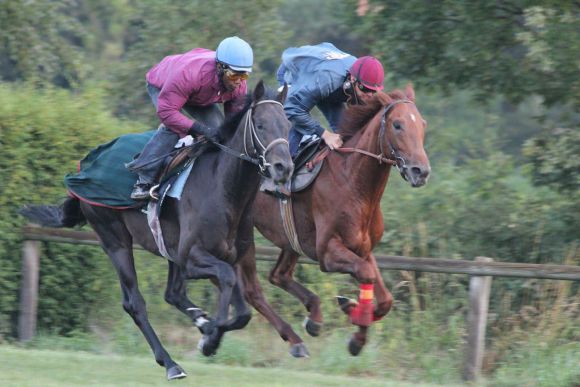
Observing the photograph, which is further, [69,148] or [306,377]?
[69,148]

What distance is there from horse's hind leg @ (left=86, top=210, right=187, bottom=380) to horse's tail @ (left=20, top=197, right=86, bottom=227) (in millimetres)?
283

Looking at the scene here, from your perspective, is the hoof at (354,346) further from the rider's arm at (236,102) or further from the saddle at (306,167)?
the rider's arm at (236,102)

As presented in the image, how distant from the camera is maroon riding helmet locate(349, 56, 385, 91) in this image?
8086mm

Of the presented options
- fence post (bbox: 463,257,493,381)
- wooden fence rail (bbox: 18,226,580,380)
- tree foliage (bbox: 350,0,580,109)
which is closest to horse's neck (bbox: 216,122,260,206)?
wooden fence rail (bbox: 18,226,580,380)

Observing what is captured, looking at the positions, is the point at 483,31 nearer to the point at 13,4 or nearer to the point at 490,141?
the point at 490,141

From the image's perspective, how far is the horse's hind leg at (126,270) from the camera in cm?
822

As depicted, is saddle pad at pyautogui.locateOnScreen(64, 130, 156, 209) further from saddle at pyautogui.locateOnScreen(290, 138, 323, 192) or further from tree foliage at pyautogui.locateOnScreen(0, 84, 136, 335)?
saddle at pyautogui.locateOnScreen(290, 138, 323, 192)

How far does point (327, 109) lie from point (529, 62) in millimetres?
3315

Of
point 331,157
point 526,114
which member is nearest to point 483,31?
point 331,157

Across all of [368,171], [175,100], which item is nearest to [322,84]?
[368,171]

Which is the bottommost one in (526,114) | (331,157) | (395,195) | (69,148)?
(526,114)

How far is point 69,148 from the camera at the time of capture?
1027 cm

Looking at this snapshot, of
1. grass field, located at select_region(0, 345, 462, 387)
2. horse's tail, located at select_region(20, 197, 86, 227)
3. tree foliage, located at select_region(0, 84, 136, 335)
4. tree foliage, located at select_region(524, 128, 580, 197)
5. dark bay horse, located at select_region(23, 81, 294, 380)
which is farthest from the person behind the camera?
→ tree foliage, located at select_region(524, 128, 580, 197)

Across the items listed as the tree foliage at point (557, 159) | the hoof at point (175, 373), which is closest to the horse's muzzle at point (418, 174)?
the hoof at point (175, 373)
